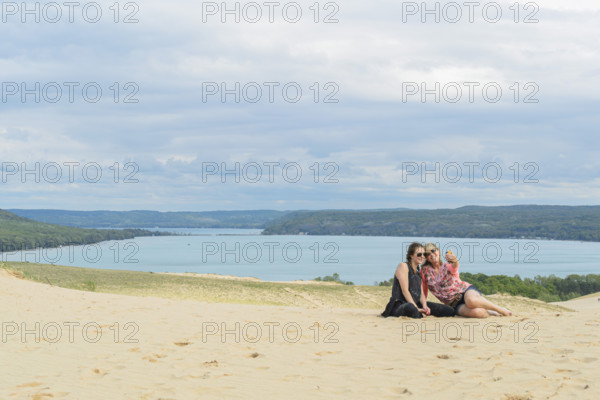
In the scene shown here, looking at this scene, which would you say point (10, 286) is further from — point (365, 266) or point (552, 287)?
point (365, 266)

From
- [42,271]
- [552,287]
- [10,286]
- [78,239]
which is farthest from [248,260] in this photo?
[10,286]

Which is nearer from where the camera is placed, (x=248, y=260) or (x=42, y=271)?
(x=42, y=271)

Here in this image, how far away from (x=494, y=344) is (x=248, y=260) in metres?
133

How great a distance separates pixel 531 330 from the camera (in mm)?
9758

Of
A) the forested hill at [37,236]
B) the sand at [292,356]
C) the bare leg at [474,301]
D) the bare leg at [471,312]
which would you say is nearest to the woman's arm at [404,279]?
the sand at [292,356]

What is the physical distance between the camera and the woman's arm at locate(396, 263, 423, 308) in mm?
11172

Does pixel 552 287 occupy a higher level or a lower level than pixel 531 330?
lower

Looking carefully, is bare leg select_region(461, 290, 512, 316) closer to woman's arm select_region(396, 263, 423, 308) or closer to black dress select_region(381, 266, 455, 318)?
black dress select_region(381, 266, 455, 318)

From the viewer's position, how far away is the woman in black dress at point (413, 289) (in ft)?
37.0

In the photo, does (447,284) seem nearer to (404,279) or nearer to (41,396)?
(404,279)

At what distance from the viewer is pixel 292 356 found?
859 cm

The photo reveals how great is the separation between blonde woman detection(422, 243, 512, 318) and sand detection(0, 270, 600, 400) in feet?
1.17

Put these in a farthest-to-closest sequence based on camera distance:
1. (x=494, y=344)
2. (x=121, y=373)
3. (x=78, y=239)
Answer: (x=78, y=239)
(x=494, y=344)
(x=121, y=373)

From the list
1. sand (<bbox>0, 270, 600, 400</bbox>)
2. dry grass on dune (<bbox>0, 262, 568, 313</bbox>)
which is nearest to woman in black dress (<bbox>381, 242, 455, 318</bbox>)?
sand (<bbox>0, 270, 600, 400</bbox>)
